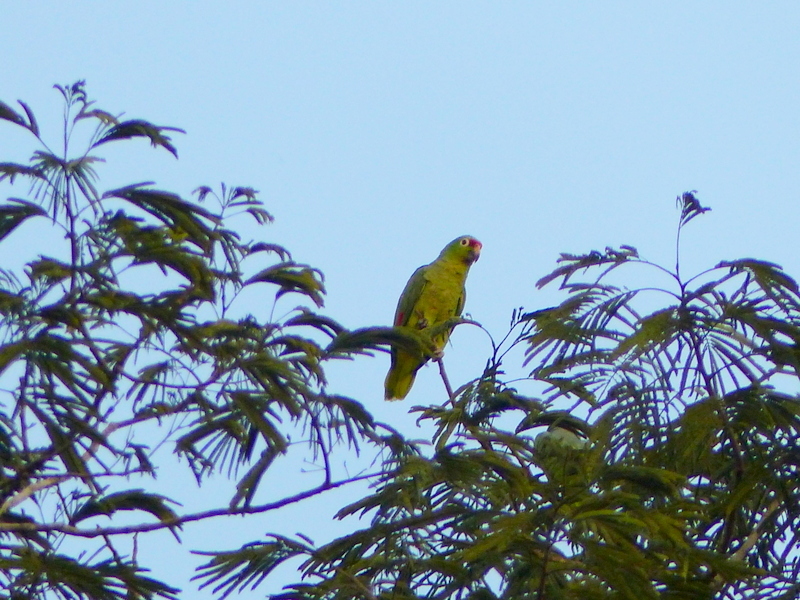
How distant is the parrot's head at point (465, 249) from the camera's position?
8055mm

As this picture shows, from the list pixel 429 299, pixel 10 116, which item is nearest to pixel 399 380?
pixel 429 299

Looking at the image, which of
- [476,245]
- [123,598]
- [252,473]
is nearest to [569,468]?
[252,473]

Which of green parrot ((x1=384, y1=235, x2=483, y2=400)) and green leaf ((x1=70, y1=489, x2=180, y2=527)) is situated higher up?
green parrot ((x1=384, y1=235, x2=483, y2=400))

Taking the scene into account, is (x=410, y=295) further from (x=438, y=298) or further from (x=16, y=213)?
(x=16, y=213)

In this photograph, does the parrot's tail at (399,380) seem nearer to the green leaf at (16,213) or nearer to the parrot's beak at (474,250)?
the parrot's beak at (474,250)

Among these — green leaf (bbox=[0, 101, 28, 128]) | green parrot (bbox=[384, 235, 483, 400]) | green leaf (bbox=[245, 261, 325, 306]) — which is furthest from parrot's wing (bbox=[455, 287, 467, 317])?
green leaf (bbox=[0, 101, 28, 128])

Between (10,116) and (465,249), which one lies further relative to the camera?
(465,249)

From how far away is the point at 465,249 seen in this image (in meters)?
8.06

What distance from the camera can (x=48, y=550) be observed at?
314 cm

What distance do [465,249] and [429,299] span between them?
0.58 meters

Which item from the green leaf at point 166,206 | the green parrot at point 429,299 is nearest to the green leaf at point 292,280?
the green leaf at point 166,206

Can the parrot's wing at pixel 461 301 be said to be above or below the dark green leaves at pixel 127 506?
above

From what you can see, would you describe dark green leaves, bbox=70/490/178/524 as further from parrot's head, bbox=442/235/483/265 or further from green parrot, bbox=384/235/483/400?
parrot's head, bbox=442/235/483/265

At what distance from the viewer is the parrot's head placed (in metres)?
8.05
